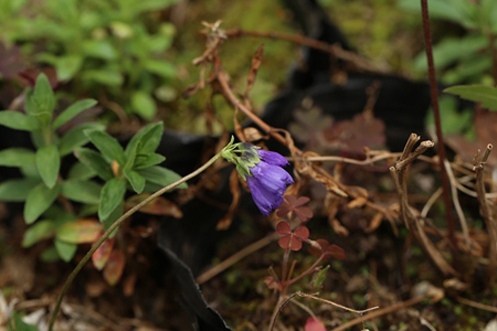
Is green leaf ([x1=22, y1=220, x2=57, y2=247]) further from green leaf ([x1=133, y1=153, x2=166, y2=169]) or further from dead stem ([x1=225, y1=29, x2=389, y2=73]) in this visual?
dead stem ([x1=225, y1=29, x2=389, y2=73])

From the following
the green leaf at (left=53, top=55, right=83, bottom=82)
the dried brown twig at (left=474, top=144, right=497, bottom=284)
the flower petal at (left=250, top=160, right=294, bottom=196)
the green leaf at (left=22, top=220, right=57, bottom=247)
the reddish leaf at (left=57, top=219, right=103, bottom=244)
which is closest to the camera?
the flower petal at (left=250, top=160, right=294, bottom=196)

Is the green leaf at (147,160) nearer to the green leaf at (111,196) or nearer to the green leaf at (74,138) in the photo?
the green leaf at (111,196)

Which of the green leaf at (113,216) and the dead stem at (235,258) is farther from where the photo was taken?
the dead stem at (235,258)

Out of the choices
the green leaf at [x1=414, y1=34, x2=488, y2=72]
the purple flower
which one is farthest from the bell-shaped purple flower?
the green leaf at [x1=414, y1=34, x2=488, y2=72]

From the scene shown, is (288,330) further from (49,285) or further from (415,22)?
(415,22)

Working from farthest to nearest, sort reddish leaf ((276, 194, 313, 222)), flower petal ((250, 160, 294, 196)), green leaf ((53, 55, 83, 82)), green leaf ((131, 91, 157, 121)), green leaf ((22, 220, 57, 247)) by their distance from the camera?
1. green leaf ((131, 91, 157, 121))
2. green leaf ((53, 55, 83, 82))
3. green leaf ((22, 220, 57, 247))
4. reddish leaf ((276, 194, 313, 222))
5. flower petal ((250, 160, 294, 196))

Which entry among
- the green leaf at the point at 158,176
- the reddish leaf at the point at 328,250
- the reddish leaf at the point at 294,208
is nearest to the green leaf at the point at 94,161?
the green leaf at the point at 158,176

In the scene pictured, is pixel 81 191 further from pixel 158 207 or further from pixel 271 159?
pixel 271 159
